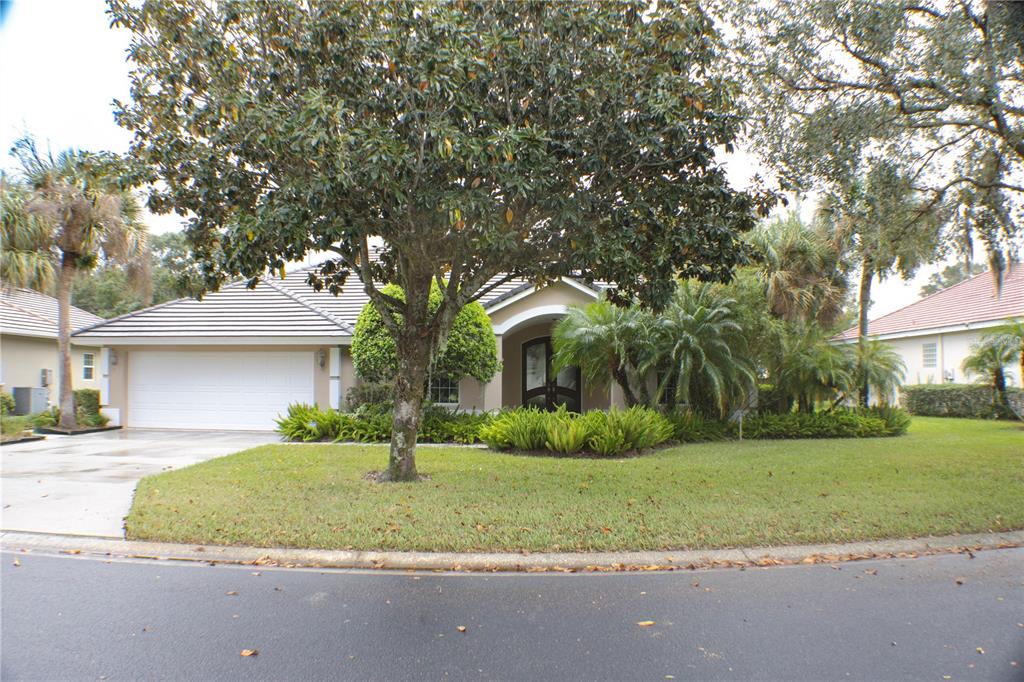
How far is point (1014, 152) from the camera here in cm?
988

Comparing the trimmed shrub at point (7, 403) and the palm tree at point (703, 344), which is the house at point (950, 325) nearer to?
the palm tree at point (703, 344)

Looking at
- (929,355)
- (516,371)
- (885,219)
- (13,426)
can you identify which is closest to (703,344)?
(885,219)

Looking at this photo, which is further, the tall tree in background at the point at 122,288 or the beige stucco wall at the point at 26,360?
the tall tree in background at the point at 122,288

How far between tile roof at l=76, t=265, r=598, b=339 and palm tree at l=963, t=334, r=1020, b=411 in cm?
1361

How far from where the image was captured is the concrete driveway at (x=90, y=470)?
731 centimetres

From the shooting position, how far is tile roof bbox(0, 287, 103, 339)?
2137cm

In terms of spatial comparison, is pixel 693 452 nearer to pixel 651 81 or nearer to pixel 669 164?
pixel 669 164

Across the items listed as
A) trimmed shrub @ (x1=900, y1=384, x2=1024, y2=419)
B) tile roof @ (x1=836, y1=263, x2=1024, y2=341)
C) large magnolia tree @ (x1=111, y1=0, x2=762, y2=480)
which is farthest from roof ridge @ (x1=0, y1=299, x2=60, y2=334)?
trimmed shrub @ (x1=900, y1=384, x2=1024, y2=419)

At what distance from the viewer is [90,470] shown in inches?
412

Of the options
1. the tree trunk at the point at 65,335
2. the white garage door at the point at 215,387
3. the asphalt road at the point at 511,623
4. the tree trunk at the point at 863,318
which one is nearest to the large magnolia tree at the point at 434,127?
the asphalt road at the point at 511,623

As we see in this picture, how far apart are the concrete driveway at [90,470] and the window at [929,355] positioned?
2495cm

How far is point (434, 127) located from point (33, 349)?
22098 millimetres

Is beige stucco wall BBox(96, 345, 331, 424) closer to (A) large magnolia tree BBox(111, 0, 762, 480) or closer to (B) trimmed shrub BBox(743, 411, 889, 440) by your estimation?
(A) large magnolia tree BBox(111, 0, 762, 480)

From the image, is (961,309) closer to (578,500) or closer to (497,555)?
(578,500)
